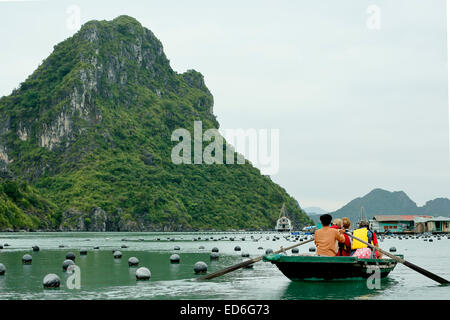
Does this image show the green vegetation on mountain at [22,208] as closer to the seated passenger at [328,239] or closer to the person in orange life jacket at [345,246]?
the person in orange life jacket at [345,246]

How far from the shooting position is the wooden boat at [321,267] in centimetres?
2545

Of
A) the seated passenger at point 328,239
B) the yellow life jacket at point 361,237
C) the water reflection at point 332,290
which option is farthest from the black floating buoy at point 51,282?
the yellow life jacket at point 361,237

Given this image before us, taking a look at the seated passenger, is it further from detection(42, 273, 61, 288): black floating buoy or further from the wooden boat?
detection(42, 273, 61, 288): black floating buoy

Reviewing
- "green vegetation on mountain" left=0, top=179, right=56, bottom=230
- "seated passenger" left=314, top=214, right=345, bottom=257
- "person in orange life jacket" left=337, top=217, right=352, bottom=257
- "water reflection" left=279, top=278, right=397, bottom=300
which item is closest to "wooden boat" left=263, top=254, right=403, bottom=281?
"water reflection" left=279, top=278, right=397, bottom=300

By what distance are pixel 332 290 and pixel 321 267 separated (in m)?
1.90

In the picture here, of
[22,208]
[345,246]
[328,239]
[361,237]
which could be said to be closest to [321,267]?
[328,239]

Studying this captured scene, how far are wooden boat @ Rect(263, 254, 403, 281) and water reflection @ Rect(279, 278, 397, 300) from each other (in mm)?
317

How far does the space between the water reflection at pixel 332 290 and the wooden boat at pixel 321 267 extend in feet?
1.04

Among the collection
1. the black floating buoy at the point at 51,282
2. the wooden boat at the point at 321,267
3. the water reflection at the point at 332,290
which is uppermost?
the wooden boat at the point at 321,267

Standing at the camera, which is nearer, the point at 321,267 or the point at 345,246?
the point at 321,267

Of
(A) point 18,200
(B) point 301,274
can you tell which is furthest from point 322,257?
(A) point 18,200

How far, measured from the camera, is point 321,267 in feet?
84.5

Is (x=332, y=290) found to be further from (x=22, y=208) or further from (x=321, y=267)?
(x=22, y=208)
